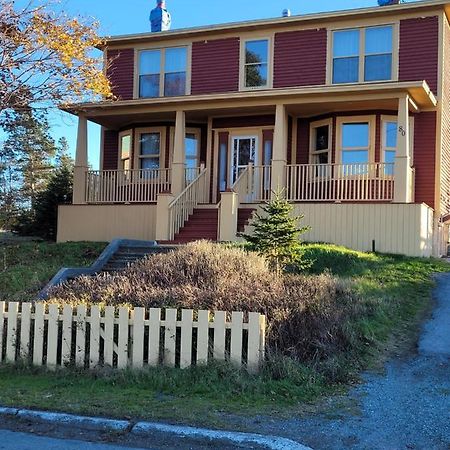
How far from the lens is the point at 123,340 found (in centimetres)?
695

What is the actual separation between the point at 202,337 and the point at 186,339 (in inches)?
7.5

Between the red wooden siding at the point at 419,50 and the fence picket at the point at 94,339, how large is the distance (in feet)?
43.6

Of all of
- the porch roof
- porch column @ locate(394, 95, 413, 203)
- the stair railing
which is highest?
the porch roof

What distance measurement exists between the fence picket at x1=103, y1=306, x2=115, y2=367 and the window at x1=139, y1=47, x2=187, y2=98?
1410 cm

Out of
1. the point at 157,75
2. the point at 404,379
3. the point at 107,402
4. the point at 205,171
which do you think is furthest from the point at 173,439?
the point at 157,75

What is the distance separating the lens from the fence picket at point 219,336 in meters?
6.60

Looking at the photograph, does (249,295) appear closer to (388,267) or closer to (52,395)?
(52,395)

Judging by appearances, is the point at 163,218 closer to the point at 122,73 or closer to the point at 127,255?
the point at 127,255

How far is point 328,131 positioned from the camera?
58.3 ft

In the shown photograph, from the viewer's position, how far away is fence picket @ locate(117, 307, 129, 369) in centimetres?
692

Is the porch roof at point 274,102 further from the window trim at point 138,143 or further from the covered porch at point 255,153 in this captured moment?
the window trim at point 138,143

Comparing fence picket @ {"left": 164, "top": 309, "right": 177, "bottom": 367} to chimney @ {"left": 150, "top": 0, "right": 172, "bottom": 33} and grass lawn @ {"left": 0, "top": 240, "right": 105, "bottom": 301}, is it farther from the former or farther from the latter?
chimney @ {"left": 150, "top": 0, "right": 172, "bottom": 33}

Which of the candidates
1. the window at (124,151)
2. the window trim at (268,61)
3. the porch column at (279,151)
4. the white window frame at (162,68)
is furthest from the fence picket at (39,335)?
the white window frame at (162,68)

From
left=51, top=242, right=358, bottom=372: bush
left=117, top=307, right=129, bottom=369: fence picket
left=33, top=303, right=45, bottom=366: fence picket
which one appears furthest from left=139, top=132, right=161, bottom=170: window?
left=117, top=307, right=129, bottom=369: fence picket
